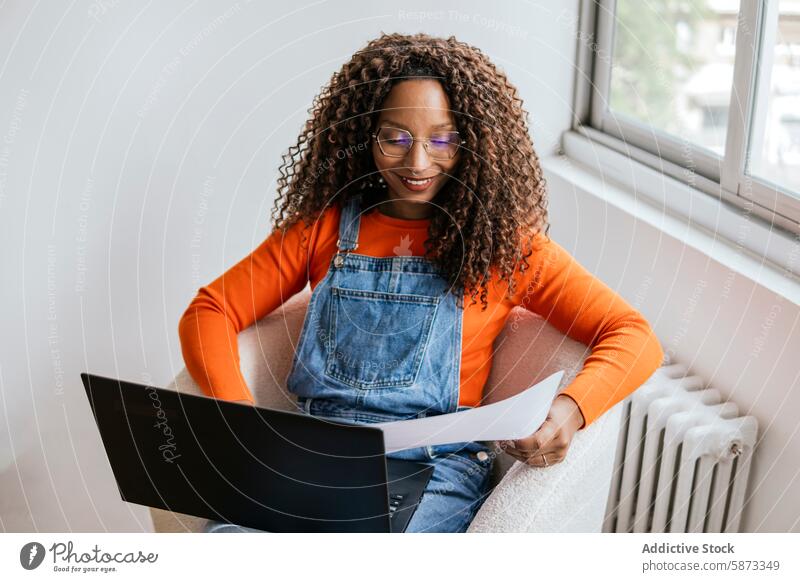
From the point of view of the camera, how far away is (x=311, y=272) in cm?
125

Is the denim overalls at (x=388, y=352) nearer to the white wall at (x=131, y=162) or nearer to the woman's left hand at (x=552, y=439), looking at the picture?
the woman's left hand at (x=552, y=439)

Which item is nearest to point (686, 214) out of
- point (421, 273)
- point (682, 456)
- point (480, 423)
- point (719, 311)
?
point (719, 311)

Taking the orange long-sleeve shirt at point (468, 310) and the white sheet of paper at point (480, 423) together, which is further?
the orange long-sleeve shirt at point (468, 310)

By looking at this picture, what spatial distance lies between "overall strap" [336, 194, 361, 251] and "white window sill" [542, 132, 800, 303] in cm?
43

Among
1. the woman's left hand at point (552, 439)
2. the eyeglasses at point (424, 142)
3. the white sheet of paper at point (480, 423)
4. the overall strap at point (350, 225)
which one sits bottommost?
the woman's left hand at point (552, 439)

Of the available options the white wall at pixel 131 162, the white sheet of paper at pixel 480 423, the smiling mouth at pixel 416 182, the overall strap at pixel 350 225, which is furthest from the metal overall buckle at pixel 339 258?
the white wall at pixel 131 162

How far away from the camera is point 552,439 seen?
1067 mm

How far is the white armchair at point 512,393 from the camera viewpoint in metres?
1.07

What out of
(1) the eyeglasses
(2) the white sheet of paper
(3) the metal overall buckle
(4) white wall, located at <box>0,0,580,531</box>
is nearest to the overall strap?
(3) the metal overall buckle

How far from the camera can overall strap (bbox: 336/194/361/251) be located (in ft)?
3.96

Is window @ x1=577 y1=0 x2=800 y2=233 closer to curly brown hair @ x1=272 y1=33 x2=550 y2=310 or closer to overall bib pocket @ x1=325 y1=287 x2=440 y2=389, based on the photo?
curly brown hair @ x1=272 y1=33 x2=550 y2=310

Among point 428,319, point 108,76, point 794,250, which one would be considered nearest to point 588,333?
point 428,319

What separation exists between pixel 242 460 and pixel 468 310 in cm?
34
